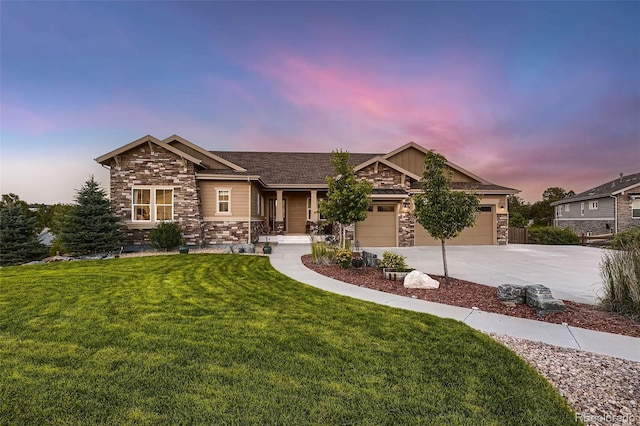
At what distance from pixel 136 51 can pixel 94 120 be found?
507cm

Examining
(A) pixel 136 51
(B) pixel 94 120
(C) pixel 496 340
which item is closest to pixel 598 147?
(C) pixel 496 340

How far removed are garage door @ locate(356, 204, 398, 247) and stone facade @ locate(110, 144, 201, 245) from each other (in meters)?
9.05

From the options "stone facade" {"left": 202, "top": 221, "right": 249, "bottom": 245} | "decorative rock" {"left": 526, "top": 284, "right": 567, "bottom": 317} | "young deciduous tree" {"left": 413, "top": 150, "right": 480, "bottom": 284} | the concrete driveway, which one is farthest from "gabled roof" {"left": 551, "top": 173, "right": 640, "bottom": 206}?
"stone facade" {"left": 202, "top": 221, "right": 249, "bottom": 245}

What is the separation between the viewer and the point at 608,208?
88.1 feet

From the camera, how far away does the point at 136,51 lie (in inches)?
551

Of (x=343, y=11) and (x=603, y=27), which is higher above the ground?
(x=343, y=11)

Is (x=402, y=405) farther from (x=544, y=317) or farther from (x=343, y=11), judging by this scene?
(x=343, y=11)

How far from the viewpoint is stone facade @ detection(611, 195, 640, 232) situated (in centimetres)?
2547

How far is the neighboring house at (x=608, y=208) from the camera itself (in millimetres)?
25469

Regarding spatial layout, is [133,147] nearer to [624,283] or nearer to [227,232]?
[227,232]

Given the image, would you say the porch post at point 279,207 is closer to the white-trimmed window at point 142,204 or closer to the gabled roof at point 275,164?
the gabled roof at point 275,164

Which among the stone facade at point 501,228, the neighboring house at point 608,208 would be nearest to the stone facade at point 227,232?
the stone facade at point 501,228

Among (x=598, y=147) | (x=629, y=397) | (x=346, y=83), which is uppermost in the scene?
(x=346, y=83)

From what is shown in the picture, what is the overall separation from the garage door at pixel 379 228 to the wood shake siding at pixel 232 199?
6568mm
